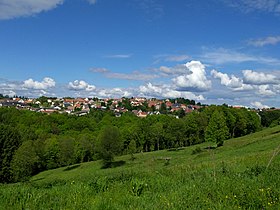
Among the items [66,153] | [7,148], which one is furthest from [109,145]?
[7,148]

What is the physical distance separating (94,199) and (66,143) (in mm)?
70185

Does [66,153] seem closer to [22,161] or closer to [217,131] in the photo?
[22,161]

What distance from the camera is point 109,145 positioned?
209ft

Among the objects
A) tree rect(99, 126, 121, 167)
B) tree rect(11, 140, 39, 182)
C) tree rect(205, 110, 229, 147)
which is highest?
tree rect(205, 110, 229, 147)

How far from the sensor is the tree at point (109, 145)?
62.0 metres

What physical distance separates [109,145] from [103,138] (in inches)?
Answer: 86.4

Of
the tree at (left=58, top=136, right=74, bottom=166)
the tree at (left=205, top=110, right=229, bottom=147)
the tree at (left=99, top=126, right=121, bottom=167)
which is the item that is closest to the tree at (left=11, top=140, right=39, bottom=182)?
the tree at (left=58, top=136, right=74, bottom=166)

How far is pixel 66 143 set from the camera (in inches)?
2936

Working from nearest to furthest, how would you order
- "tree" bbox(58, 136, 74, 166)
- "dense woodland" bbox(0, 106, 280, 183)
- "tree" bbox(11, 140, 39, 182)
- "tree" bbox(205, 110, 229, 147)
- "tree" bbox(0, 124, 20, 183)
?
"tree" bbox(0, 124, 20, 183), "tree" bbox(11, 140, 39, 182), "tree" bbox(205, 110, 229, 147), "dense woodland" bbox(0, 106, 280, 183), "tree" bbox(58, 136, 74, 166)

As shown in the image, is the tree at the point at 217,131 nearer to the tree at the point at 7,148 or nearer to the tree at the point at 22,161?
the tree at the point at 22,161

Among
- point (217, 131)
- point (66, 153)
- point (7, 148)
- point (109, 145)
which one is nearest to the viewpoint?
point (217, 131)

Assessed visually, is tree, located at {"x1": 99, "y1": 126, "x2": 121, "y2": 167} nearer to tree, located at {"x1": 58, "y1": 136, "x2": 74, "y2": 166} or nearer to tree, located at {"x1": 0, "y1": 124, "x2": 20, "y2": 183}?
tree, located at {"x1": 58, "y1": 136, "x2": 74, "y2": 166}

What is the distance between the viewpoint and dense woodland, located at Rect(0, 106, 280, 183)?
61.2m

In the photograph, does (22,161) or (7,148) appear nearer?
(22,161)
